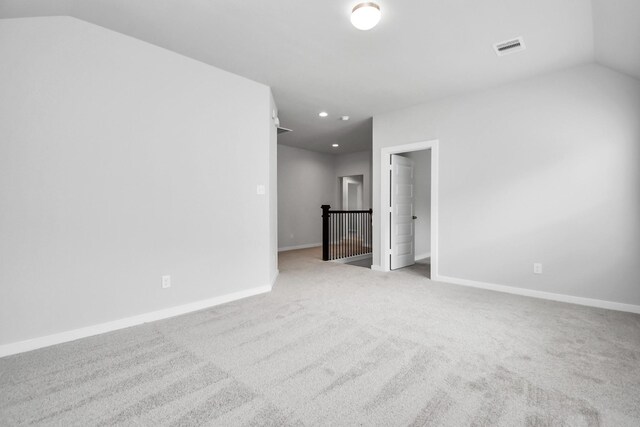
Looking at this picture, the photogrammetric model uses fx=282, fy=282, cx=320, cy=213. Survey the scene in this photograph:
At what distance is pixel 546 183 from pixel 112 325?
4.75 m

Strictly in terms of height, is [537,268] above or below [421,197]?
below

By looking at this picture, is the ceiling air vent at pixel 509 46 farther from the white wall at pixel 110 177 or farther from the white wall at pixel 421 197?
the white wall at pixel 421 197

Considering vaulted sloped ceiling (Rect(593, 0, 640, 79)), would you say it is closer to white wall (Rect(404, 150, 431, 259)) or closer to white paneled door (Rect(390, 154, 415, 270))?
white paneled door (Rect(390, 154, 415, 270))

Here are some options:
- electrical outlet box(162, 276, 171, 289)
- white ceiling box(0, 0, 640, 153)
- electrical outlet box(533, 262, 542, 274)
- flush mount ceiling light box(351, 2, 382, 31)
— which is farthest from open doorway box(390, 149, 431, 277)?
electrical outlet box(162, 276, 171, 289)

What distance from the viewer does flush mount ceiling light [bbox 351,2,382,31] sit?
2.10 m

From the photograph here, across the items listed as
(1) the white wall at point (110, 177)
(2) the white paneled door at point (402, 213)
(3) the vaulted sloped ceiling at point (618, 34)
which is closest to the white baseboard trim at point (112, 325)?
(1) the white wall at point (110, 177)

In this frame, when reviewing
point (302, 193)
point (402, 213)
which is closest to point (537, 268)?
point (402, 213)

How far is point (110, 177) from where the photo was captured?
249 centimetres

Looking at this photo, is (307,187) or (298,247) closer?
(298,247)

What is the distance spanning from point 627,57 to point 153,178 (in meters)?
4.57

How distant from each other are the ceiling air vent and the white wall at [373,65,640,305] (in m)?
0.89

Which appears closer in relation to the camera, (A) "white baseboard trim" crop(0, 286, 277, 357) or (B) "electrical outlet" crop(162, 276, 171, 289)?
(A) "white baseboard trim" crop(0, 286, 277, 357)

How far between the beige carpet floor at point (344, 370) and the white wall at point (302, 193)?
4.52 meters

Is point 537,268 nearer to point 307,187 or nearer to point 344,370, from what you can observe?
point 344,370
